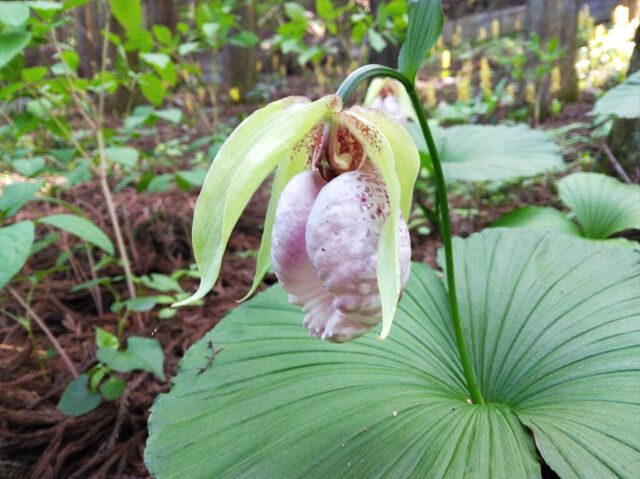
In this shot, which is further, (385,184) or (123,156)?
(123,156)

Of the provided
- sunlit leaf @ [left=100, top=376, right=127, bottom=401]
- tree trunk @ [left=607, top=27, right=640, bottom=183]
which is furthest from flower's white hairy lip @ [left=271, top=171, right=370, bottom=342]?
tree trunk @ [left=607, top=27, right=640, bottom=183]

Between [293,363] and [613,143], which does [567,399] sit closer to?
[293,363]

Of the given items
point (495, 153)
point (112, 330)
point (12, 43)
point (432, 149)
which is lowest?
point (112, 330)

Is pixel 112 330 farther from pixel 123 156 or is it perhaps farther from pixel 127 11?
pixel 127 11

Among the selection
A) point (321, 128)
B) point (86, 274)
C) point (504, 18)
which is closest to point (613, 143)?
point (321, 128)

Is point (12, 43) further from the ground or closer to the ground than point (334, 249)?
further from the ground

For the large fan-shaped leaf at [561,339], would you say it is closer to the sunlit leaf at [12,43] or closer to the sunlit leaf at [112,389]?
the sunlit leaf at [112,389]

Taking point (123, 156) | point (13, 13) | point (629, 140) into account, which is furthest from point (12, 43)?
point (629, 140)

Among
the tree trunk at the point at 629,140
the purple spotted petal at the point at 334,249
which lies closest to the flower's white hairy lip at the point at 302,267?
the purple spotted petal at the point at 334,249
